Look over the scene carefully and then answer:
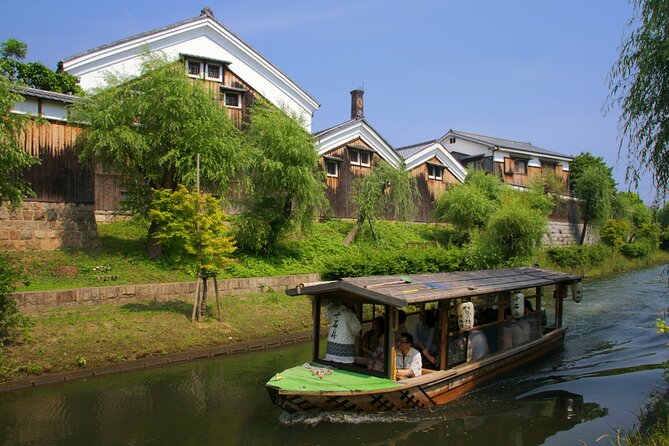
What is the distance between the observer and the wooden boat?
8.89 meters

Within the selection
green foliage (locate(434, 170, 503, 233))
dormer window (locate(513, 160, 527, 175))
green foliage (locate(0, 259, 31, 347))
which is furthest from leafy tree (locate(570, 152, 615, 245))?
green foliage (locate(0, 259, 31, 347))

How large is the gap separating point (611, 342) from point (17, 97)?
17473 millimetres

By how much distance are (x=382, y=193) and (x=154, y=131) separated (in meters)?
11.7

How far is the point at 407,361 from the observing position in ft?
31.9

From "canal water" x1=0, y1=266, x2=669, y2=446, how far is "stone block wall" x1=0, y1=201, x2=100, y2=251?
806 centimetres

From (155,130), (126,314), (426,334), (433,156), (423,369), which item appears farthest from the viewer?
(433,156)

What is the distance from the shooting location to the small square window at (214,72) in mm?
24641

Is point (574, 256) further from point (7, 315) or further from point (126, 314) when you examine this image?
point (7, 315)

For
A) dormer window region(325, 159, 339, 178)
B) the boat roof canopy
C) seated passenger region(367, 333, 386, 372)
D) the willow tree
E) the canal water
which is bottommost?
the canal water

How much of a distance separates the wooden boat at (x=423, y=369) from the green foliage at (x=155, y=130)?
902 cm

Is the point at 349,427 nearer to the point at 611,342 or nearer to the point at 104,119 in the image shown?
the point at 611,342

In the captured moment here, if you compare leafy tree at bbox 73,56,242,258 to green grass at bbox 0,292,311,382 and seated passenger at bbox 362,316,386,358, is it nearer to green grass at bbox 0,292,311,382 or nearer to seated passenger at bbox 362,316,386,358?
green grass at bbox 0,292,311,382

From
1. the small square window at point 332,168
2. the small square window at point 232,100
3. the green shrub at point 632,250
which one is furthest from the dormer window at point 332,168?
the green shrub at point 632,250

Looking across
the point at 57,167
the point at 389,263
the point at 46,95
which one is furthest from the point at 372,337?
the point at 46,95
